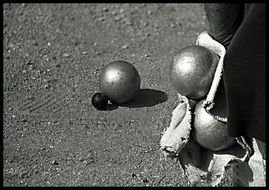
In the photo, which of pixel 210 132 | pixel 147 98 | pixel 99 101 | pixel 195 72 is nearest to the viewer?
pixel 210 132

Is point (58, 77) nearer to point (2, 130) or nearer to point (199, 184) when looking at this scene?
point (2, 130)

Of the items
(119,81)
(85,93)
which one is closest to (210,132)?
(119,81)

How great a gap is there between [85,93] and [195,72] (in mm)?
2066

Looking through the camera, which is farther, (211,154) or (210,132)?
(211,154)

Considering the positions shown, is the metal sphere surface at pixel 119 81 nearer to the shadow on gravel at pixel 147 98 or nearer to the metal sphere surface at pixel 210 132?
the shadow on gravel at pixel 147 98

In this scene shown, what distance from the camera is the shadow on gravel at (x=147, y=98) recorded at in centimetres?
604

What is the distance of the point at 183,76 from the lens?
4453mm

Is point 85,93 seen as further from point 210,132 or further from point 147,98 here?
point 210,132

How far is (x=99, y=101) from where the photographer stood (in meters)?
5.86

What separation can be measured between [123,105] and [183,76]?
5.56 feet

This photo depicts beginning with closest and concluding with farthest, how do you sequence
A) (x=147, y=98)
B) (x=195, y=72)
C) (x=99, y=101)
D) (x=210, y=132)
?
(x=210, y=132) < (x=195, y=72) < (x=99, y=101) < (x=147, y=98)

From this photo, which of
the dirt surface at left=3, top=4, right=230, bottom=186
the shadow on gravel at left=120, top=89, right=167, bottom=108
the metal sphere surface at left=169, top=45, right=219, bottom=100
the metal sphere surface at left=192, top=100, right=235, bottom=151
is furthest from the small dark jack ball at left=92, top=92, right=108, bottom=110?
the metal sphere surface at left=192, top=100, right=235, bottom=151

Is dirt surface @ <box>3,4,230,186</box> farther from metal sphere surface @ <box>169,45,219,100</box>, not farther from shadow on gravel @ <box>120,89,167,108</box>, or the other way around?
metal sphere surface @ <box>169,45,219,100</box>

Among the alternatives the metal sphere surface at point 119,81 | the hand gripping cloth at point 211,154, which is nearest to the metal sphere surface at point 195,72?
the hand gripping cloth at point 211,154
